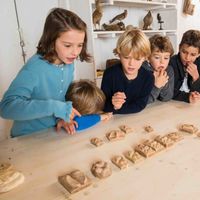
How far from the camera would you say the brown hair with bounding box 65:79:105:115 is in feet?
3.45

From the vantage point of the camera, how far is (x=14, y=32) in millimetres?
1950

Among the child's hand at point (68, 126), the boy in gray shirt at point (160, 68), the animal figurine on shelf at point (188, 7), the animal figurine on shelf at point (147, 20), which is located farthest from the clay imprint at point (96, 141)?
the animal figurine on shelf at point (188, 7)

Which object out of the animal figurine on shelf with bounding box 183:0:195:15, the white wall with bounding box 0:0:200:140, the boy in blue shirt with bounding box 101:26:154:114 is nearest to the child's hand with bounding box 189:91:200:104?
the boy in blue shirt with bounding box 101:26:154:114

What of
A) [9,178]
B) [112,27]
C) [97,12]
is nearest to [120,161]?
[9,178]

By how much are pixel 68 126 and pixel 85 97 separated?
193mm

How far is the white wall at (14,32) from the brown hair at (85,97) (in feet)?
3.41

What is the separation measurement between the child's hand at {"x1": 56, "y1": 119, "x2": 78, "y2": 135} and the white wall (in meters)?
1.24

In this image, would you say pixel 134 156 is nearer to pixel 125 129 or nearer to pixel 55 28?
pixel 125 129

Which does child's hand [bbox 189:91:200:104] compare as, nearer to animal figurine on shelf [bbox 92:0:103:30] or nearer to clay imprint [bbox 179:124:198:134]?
clay imprint [bbox 179:124:198:134]

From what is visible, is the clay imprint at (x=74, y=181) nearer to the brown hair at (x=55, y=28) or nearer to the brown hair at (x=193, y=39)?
the brown hair at (x=55, y=28)

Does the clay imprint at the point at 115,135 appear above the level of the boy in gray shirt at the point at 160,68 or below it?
below

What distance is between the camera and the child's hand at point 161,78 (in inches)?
50.3

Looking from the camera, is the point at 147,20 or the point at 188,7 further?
the point at 188,7

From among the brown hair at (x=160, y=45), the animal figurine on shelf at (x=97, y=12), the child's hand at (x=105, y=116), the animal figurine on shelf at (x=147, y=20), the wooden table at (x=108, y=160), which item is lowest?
the wooden table at (x=108, y=160)
